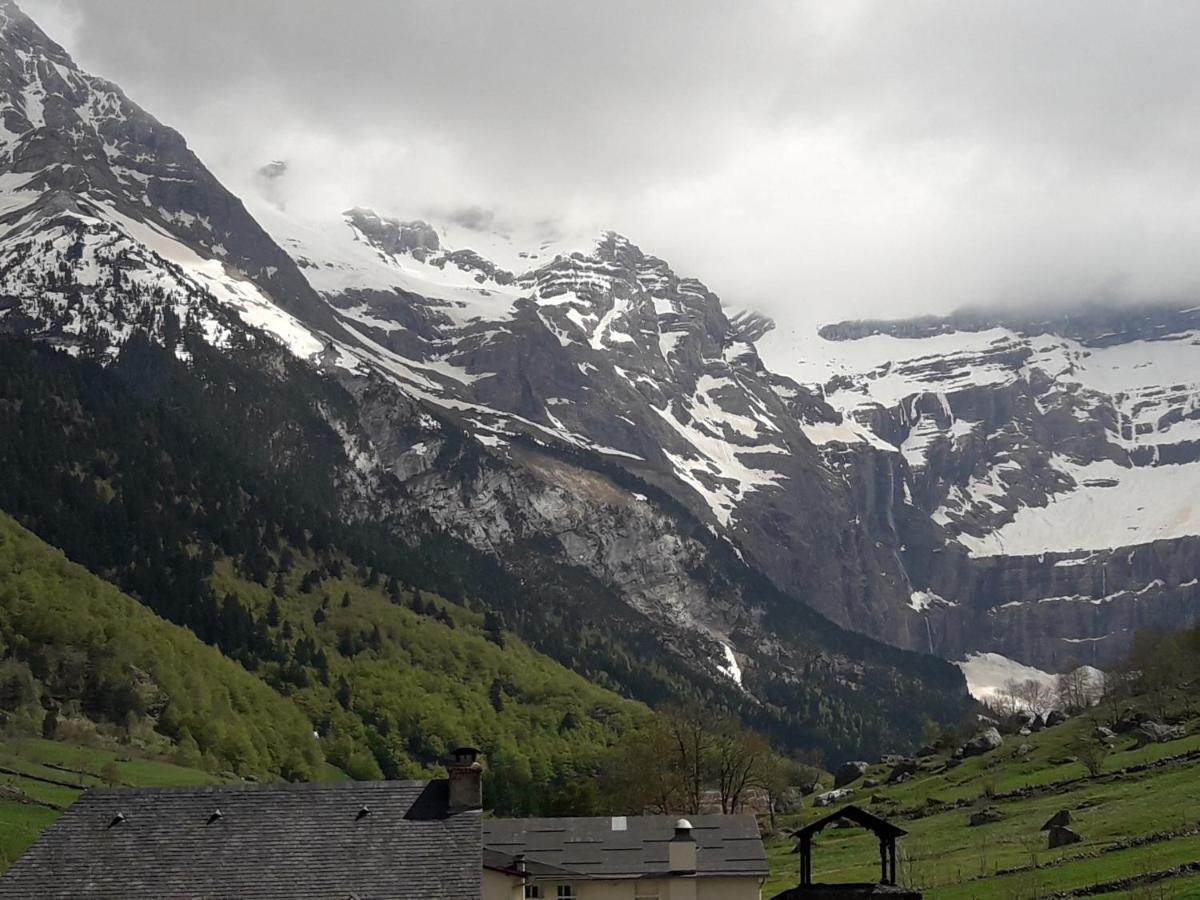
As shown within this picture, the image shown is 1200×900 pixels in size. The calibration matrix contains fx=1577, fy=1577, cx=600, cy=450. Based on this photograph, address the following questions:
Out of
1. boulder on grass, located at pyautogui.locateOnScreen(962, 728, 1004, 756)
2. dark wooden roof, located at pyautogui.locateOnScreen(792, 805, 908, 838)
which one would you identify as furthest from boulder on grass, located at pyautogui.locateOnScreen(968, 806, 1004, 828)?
dark wooden roof, located at pyautogui.locateOnScreen(792, 805, 908, 838)

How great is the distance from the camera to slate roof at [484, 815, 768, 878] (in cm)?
7594

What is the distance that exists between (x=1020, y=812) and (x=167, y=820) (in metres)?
80.3

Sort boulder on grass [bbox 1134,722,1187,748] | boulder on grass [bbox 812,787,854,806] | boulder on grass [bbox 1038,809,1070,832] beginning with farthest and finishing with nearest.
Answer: boulder on grass [bbox 812,787,854,806] → boulder on grass [bbox 1134,722,1187,748] → boulder on grass [bbox 1038,809,1070,832]

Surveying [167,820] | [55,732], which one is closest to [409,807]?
[167,820]

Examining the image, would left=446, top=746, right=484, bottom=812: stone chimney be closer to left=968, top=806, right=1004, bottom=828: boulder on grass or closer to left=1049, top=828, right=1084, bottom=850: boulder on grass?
left=1049, top=828, right=1084, bottom=850: boulder on grass

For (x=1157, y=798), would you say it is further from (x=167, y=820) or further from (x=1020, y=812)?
(x=167, y=820)

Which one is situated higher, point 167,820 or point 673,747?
point 673,747

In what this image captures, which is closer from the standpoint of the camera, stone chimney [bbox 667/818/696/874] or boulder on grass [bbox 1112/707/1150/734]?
stone chimney [bbox 667/818/696/874]

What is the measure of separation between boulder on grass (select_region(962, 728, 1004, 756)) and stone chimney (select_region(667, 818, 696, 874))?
4166 inches

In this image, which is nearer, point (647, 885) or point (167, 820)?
point (167, 820)

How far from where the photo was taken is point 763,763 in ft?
565

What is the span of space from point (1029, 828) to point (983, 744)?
68.1 metres

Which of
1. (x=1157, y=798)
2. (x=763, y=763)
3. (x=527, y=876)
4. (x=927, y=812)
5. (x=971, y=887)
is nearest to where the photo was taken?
(x=527, y=876)

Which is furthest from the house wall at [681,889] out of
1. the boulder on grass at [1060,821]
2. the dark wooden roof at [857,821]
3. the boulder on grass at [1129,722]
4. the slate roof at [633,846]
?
the boulder on grass at [1129,722]
